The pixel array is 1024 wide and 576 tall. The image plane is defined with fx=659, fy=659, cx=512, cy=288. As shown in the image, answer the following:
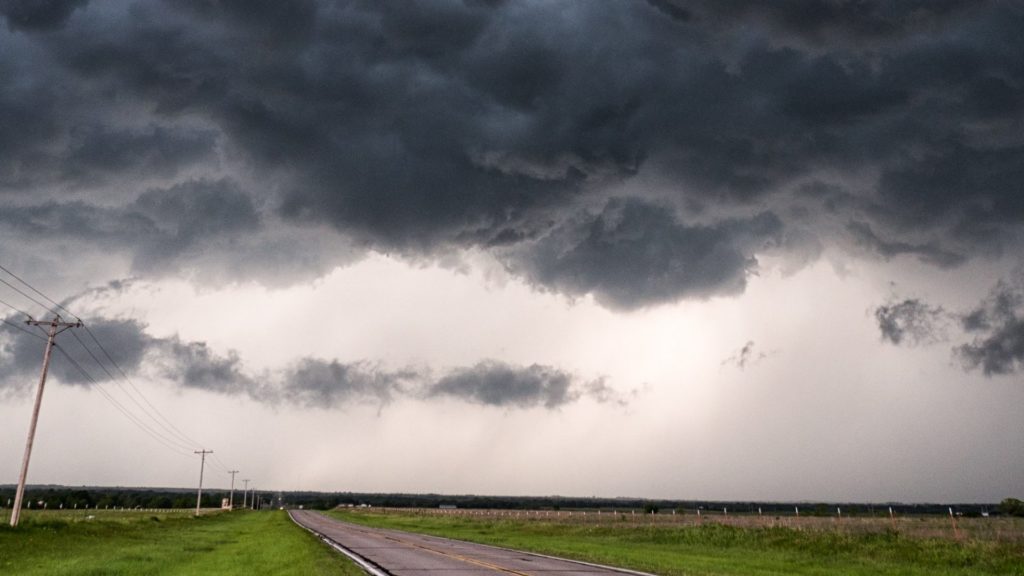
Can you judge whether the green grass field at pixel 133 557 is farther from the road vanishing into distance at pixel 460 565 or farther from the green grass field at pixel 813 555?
the green grass field at pixel 813 555

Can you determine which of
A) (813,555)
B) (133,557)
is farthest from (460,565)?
(813,555)

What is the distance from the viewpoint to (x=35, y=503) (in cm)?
15425

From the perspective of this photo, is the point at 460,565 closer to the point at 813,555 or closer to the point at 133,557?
the point at 133,557

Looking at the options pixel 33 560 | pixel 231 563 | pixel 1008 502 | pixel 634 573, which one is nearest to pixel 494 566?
pixel 634 573

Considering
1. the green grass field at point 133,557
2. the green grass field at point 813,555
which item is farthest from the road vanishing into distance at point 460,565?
the green grass field at point 813,555

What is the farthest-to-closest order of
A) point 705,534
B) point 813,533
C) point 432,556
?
1. point 705,534
2. point 813,533
3. point 432,556

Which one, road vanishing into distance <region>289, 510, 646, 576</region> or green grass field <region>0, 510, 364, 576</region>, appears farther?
green grass field <region>0, 510, 364, 576</region>

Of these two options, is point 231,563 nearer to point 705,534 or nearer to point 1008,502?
point 705,534

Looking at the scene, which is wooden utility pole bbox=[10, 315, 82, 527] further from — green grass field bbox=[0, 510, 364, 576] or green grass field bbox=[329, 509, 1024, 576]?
green grass field bbox=[329, 509, 1024, 576]

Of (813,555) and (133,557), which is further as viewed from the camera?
(813,555)

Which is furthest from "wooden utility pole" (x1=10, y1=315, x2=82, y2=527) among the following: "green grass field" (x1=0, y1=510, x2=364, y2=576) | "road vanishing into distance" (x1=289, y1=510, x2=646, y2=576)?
"road vanishing into distance" (x1=289, y1=510, x2=646, y2=576)

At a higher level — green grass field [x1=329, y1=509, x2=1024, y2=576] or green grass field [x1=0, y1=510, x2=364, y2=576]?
green grass field [x1=0, y1=510, x2=364, y2=576]

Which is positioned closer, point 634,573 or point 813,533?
point 634,573

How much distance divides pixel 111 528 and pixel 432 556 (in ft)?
105
